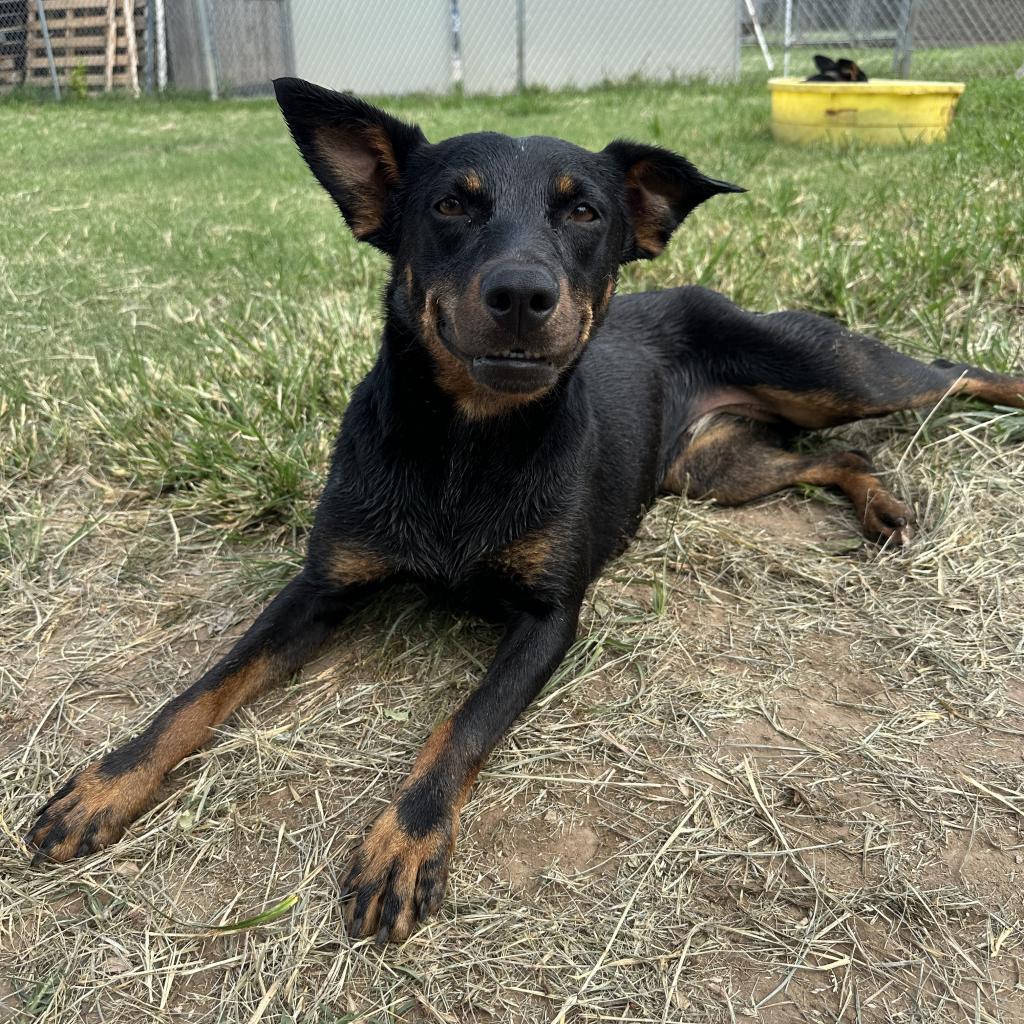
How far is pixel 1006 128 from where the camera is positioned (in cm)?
774

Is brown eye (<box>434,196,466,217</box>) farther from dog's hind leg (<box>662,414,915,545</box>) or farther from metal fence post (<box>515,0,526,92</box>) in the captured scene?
metal fence post (<box>515,0,526,92</box>)

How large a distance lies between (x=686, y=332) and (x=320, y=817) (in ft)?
7.55

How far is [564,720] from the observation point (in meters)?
2.51

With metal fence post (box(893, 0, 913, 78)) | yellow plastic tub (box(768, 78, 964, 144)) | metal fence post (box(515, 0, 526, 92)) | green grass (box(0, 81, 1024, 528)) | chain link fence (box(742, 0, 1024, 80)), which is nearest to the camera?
green grass (box(0, 81, 1024, 528))

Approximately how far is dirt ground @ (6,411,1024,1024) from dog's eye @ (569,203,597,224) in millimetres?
1088

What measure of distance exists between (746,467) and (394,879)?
2.17 meters

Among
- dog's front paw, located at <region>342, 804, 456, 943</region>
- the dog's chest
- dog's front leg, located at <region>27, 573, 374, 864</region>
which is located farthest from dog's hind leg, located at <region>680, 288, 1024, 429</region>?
dog's front paw, located at <region>342, 804, 456, 943</region>

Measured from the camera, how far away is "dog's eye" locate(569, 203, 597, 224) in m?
2.58

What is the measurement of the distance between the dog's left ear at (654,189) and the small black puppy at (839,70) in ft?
22.3

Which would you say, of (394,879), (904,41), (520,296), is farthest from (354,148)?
(904,41)

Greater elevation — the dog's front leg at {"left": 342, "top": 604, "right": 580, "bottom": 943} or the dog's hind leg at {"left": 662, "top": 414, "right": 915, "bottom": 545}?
the dog's hind leg at {"left": 662, "top": 414, "right": 915, "bottom": 545}

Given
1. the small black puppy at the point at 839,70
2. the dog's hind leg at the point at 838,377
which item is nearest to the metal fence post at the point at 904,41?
the small black puppy at the point at 839,70

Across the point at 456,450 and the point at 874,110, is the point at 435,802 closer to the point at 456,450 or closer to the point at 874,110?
the point at 456,450

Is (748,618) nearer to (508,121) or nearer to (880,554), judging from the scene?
(880,554)
